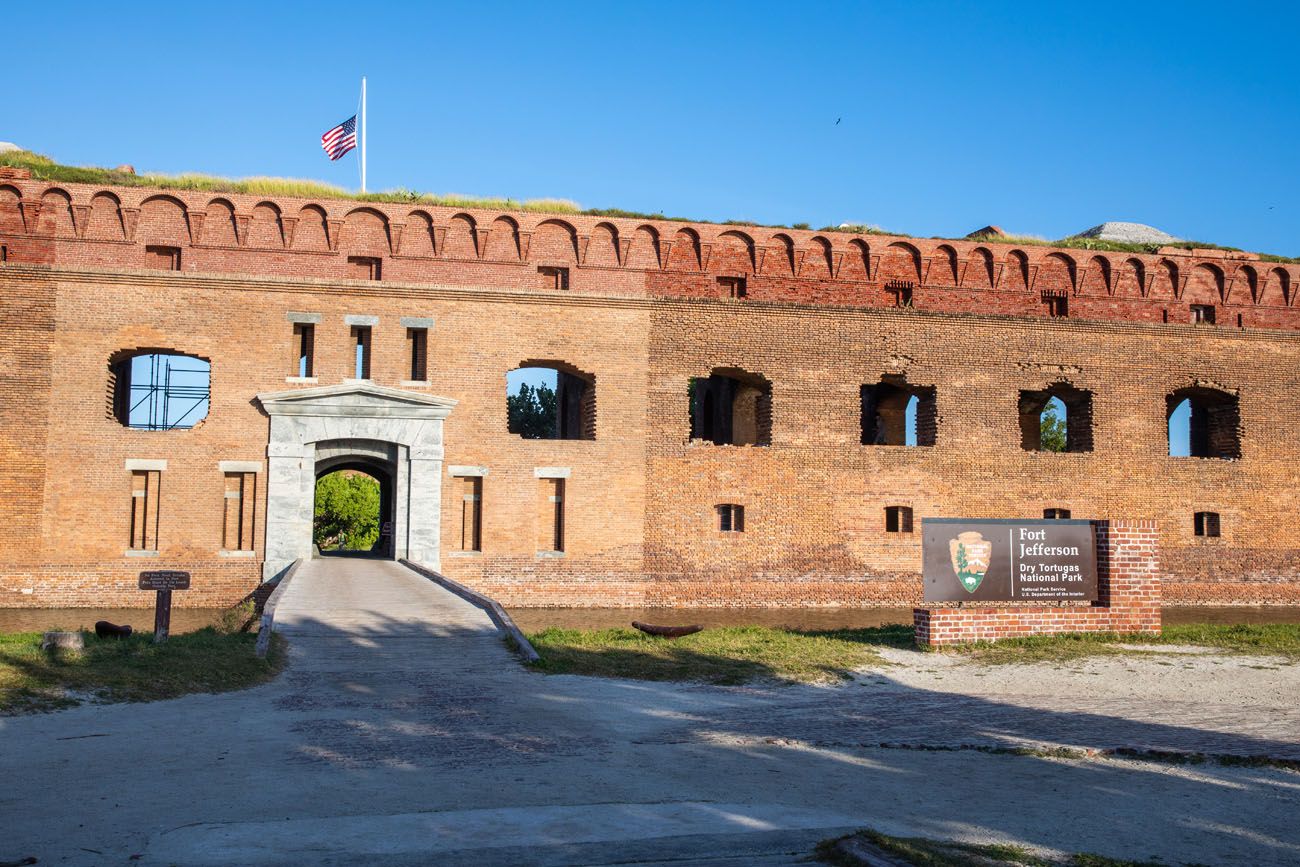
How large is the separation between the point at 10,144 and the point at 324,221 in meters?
10.6

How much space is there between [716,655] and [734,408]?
14629mm

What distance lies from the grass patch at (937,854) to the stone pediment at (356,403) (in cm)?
1740

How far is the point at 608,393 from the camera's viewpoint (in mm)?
23094

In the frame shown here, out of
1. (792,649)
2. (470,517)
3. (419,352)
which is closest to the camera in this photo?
(792,649)

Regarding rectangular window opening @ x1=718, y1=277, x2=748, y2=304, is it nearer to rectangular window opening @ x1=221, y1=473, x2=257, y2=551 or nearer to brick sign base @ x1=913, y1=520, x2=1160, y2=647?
rectangular window opening @ x1=221, y1=473, x2=257, y2=551

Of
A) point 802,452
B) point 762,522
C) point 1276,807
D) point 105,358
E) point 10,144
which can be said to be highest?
point 10,144

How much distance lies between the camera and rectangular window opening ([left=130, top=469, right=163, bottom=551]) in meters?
21.1

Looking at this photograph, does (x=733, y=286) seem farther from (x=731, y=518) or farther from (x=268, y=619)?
(x=268, y=619)

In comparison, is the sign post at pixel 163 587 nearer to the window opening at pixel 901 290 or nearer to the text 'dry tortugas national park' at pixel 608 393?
the text 'dry tortugas national park' at pixel 608 393

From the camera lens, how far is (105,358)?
21.1 metres

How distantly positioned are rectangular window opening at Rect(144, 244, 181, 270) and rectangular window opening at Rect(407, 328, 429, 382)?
4595 mm

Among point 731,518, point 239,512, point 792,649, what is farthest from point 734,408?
point 792,649

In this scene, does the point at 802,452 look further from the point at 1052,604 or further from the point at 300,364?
the point at 300,364

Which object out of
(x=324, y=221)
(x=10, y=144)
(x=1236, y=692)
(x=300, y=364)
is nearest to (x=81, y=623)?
(x=300, y=364)
